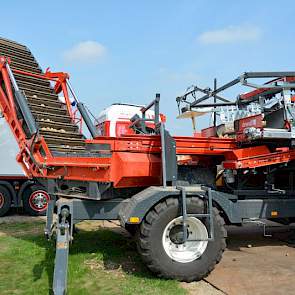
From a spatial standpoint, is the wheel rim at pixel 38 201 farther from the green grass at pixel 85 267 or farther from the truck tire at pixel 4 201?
the green grass at pixel 85 267

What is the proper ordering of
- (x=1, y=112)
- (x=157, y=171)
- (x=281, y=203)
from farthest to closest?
(x=1, y=112), (x=281, y=203), (x=157, y=171)

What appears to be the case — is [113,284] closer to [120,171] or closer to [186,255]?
[186,255]

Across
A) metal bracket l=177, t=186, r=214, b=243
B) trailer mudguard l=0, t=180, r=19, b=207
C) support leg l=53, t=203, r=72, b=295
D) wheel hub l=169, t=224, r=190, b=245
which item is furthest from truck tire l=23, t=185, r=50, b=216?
metal bracket l=177, t=186, r=214, b=243

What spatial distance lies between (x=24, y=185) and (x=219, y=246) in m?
7.46

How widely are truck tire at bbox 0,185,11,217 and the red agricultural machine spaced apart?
13.2 ft

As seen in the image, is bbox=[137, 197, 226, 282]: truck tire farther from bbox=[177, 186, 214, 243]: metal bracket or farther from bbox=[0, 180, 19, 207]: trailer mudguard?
bbox=[0, 180, 19, 207]: trailer mudguard

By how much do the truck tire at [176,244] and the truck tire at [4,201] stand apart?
23.2 feet

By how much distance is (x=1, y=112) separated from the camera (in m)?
7.66

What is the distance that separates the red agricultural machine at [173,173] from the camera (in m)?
4.92

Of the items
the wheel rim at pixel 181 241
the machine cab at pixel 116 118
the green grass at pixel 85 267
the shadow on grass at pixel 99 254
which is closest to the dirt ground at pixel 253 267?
the wheel rim at pixel 181 241

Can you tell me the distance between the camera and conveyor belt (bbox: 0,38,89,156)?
7.24m

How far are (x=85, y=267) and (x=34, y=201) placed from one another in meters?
6.17

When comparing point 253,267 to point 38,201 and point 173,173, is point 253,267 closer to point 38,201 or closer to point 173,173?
point 173,173

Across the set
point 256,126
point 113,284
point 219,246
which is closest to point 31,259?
point 113,284
